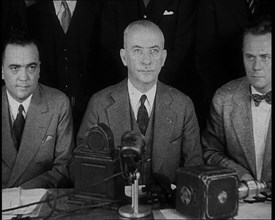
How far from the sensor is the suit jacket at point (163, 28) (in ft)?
8.00

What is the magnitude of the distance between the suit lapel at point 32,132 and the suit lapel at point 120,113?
0.32 meters

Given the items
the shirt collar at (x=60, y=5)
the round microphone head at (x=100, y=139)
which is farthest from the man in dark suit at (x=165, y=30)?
the round microphone head at (x=100, y=139)

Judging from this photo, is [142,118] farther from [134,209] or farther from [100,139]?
[134,209]

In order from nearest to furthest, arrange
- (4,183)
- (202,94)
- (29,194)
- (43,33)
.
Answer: (29,194) < (4,183) < (43,33) < (202,94)

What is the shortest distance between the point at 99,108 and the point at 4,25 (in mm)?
679

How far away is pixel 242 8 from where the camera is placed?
2447 millimetres

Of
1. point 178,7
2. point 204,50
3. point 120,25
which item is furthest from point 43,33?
point 204,50

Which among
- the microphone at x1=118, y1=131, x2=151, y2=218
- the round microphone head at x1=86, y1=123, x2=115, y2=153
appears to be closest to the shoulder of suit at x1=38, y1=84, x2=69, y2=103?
the round microphone head at x1=86, y1=123, x2=115, y2=153

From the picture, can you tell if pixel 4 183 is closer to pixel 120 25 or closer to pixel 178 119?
pixel 178 119

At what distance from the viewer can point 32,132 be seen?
211 cm

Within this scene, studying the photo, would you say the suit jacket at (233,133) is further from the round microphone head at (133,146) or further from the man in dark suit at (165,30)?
the round microphone head at (133,146)

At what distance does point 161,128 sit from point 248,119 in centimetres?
43

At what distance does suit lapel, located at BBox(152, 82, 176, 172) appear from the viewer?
7.06ft

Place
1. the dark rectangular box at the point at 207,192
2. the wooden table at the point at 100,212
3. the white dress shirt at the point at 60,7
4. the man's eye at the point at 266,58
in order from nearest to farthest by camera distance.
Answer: the dark rectangular box at the point at 207,192, the wooden table at the point at 100,212, the man's eye at the point at 266,58, the white dress shirt at the point at 60,7
